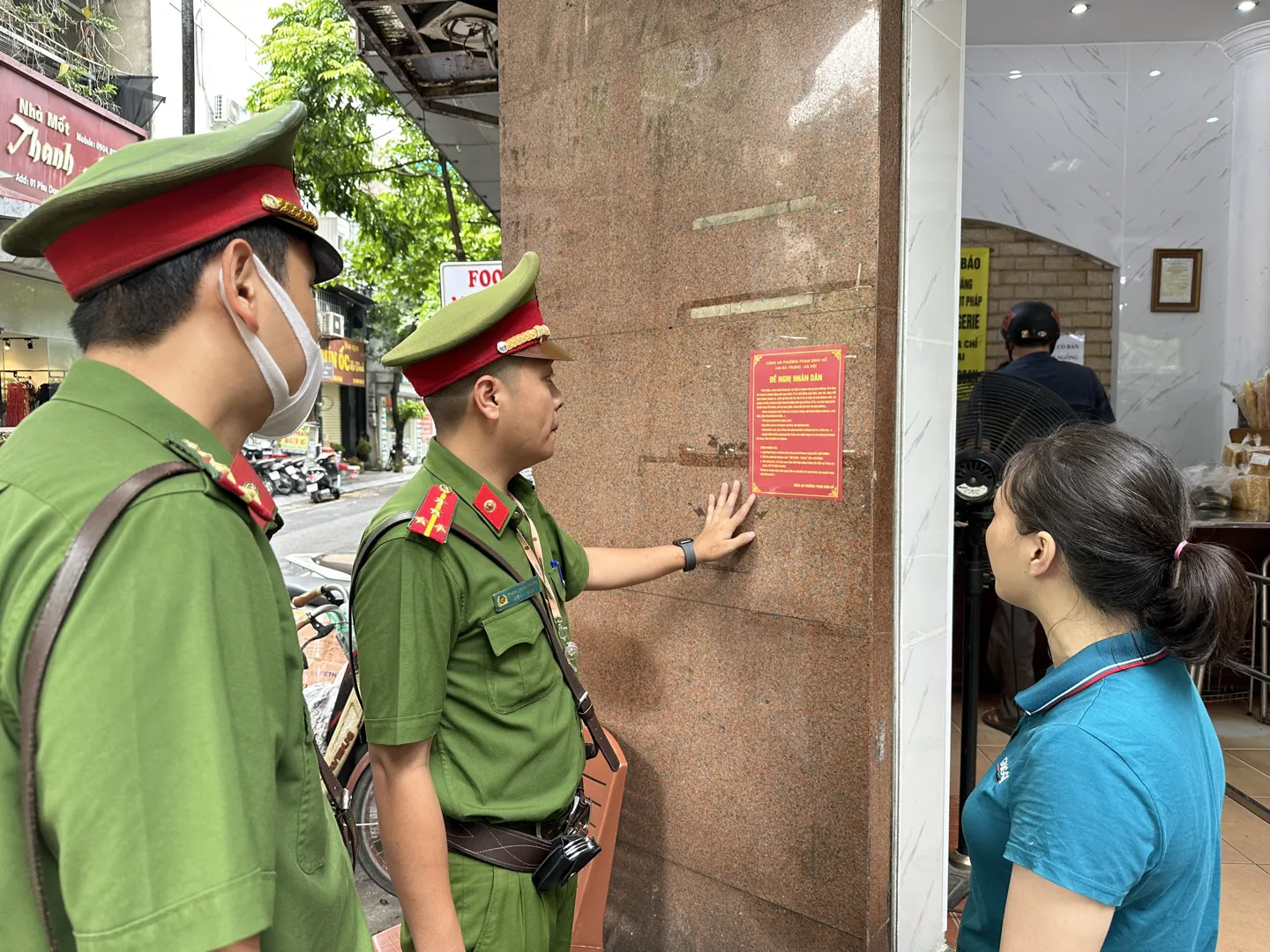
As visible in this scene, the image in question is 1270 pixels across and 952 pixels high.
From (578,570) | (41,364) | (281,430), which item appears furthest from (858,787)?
(41,364)

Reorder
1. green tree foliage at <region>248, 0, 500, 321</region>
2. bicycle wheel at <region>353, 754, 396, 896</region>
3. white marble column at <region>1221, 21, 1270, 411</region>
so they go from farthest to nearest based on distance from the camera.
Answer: green tree foliage at <region>248, 0, 500, 321</region>, white marble column at <region>1221, 21, 1270, 411</region>, bicycle wheel at <region>353, 754, 396, 896</region>

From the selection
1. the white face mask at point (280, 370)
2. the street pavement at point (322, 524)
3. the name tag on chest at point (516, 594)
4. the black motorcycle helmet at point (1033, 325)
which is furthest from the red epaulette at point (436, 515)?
the street pavement at point (322, 524)

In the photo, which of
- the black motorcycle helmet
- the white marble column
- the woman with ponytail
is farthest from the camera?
the white marble column

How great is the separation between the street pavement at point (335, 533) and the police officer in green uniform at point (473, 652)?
2.08 meters

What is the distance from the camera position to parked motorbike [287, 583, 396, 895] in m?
3.54

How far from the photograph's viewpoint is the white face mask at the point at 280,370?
1.03 meters

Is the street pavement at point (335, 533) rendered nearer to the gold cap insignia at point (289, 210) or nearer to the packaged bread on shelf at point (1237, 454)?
the gold cap insignia at point (289, 210)

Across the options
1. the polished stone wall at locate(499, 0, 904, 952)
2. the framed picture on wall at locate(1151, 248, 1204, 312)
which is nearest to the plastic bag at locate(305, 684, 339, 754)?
the polished stone wall at locate(499, 0, 904, 952)

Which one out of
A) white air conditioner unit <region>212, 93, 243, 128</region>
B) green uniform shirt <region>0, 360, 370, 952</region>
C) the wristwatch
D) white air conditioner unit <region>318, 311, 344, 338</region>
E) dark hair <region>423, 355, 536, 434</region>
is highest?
white air conditioner unit <region>212, 93, 243, 128</region>

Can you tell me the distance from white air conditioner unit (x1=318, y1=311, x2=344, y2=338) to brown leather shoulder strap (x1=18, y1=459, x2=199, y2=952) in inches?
873

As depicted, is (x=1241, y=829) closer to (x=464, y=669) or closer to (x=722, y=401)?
(x=722, y=401)

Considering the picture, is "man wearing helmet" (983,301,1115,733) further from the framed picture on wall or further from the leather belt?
the leather belt

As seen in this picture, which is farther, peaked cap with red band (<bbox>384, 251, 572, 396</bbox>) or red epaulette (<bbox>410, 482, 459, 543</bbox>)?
peaked cap with red band (<bbox>384, 251, 572, 396</bbox>)

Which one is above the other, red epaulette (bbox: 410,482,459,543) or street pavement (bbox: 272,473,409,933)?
red epaulette (bbox: 410,482,459,543)
